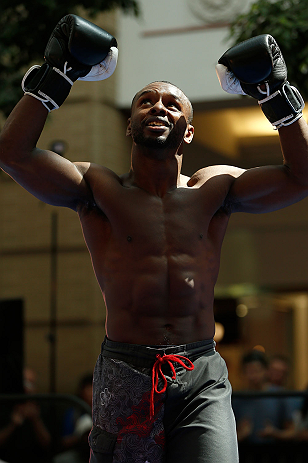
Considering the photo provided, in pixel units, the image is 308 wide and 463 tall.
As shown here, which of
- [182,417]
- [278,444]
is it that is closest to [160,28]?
[278,444]

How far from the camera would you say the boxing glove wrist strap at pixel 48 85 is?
2600 millimetres

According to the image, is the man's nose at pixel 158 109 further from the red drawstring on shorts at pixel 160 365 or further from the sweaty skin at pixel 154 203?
the red drawstring on shorts at pixel 160 365

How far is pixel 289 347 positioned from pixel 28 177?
23.6ft

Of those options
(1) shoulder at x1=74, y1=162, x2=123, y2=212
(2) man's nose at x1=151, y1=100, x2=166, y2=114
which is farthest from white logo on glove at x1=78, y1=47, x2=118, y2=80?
(1) shoulder at x1=74, y1=162, x2=123, y2=212

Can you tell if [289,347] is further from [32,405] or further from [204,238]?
[204,238]

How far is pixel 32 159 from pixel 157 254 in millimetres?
585

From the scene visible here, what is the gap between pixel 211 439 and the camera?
8.08 feet

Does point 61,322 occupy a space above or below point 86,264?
below

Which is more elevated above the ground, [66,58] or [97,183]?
[66,58]

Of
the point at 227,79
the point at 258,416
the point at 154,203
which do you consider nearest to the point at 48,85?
the point at 154,203

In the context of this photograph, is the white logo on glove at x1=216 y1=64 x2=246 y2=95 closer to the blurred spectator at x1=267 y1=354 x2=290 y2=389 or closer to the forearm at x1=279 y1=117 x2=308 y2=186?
the forearm at x1=279 y1=117 x2=308 y2=186

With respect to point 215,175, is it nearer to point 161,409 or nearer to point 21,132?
point 21,132

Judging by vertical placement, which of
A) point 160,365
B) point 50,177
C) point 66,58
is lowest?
point 160,365

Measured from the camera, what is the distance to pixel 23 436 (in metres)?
5.58
